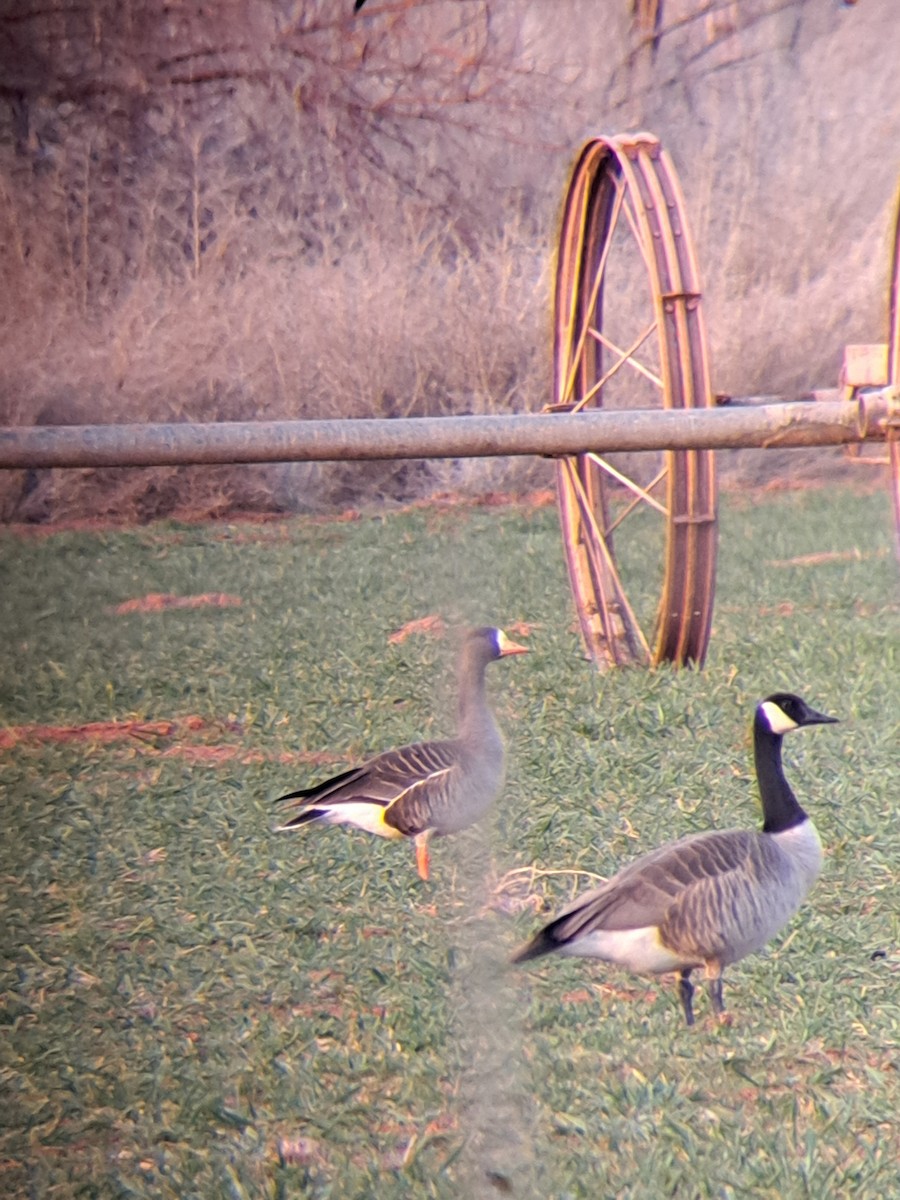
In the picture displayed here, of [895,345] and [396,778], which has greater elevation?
[895,345]

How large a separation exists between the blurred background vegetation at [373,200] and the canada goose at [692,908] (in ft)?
1.98

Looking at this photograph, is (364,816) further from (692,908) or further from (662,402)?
(662,402)

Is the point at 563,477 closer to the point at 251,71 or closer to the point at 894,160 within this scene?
the point at 251,71

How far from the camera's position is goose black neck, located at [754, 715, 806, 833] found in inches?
32.4

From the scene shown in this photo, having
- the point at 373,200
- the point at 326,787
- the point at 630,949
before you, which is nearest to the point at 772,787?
the point at 630,949

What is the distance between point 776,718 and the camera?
866 millimetres

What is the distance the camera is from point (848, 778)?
1.17 meters

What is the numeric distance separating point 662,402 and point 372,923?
89 centimetres

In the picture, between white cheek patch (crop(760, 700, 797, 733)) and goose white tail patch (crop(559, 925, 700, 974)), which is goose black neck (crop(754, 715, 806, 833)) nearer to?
white cheek patch (crop(760, 700, 797, 733))

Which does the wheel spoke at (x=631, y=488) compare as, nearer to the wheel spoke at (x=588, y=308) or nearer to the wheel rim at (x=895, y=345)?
the wheel spoke at (x=588, y=308)

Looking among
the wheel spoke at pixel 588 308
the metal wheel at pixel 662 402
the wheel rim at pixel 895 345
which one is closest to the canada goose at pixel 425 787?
the wheel rim at pixel 895 345

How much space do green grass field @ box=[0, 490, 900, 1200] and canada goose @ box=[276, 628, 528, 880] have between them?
47 millimetres

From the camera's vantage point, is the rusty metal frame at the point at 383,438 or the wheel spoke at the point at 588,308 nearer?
the rusty metal frame at the point at 383,438

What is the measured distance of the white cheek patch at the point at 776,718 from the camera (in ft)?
2.83
